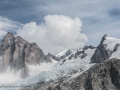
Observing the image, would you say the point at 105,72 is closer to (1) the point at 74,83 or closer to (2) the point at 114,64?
(2) the point at 114,64

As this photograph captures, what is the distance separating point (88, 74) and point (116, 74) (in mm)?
19790

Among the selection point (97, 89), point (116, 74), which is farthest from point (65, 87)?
point (116, 74)

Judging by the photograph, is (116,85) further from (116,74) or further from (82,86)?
(82,86)

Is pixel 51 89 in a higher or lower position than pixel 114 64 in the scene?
lower

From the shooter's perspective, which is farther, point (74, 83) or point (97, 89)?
point (74, 83)

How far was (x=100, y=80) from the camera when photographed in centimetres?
18250

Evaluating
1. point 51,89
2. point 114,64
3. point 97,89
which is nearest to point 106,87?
point 97,89

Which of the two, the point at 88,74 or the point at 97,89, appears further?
the point at 88,74

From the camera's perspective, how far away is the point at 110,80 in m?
180

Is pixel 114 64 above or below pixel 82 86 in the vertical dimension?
above

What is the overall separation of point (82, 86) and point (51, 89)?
21.0 metres

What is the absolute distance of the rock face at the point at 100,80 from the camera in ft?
585

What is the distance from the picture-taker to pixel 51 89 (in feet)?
622

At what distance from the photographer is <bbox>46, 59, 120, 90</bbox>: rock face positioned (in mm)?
178250
